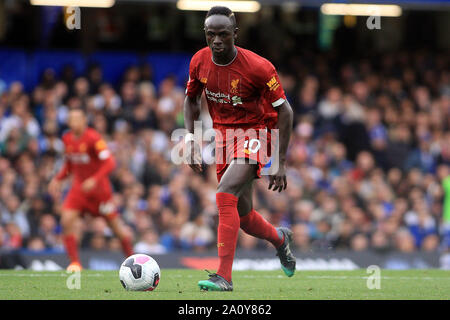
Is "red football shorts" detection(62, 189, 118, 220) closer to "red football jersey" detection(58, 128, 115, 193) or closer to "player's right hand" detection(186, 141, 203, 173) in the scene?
"red football jersey" detection(58, 128, 115, 193)

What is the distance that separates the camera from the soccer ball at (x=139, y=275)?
813cm

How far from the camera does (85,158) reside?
12.9 m

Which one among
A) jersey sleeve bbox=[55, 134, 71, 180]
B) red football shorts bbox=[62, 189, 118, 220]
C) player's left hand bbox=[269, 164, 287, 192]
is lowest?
red football shorts bbox=[62, 189, 118, 220]

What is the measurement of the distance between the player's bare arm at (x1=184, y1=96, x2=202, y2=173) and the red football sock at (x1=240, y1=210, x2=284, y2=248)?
0.80 meters

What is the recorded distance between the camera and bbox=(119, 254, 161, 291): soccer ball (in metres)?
8.13

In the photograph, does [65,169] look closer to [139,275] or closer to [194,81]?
[194,81]

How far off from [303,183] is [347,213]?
1.08 metres

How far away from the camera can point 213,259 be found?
13562mm

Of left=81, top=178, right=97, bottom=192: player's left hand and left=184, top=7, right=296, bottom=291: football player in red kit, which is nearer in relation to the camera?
left=184, top=7, right=296, bottom=291: football player in red kit
